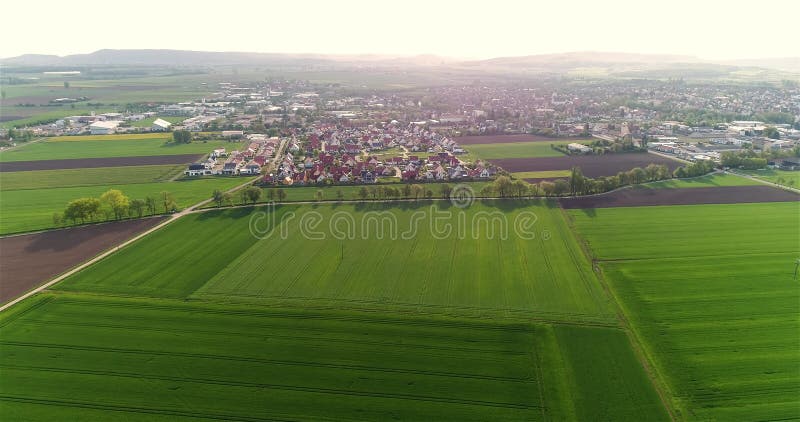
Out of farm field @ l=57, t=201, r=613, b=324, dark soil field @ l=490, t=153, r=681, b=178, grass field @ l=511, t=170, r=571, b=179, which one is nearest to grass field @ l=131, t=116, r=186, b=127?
farm field @ l=57, t=201, r=613, b=324

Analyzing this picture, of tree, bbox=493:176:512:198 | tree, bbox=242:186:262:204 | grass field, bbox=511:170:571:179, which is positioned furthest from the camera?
grass field, bbox=511:170:571:179

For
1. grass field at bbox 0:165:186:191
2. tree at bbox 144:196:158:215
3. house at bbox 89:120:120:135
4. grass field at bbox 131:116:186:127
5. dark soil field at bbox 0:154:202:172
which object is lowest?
tree at bbox 144:196:158:215

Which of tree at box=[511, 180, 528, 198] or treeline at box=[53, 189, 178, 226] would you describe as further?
tree at box=[511, 180, 528, 198]

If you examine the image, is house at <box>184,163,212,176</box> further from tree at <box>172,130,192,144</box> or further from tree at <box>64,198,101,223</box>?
tree at <box>172,130,192,144</box>

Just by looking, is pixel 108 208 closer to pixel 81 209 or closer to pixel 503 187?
pixel 81 209

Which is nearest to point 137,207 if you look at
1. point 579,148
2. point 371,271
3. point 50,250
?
point 50,250

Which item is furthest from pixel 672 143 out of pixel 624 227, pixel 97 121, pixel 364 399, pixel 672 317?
pixel 97 121

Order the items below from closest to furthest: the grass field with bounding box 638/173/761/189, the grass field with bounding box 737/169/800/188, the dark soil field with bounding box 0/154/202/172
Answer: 1. the grass field with bounding box 638/173/761/189
2. the grass field with bounding box 737/169/800/188
3. the dark soil field with bounding box 0/154/202/172
